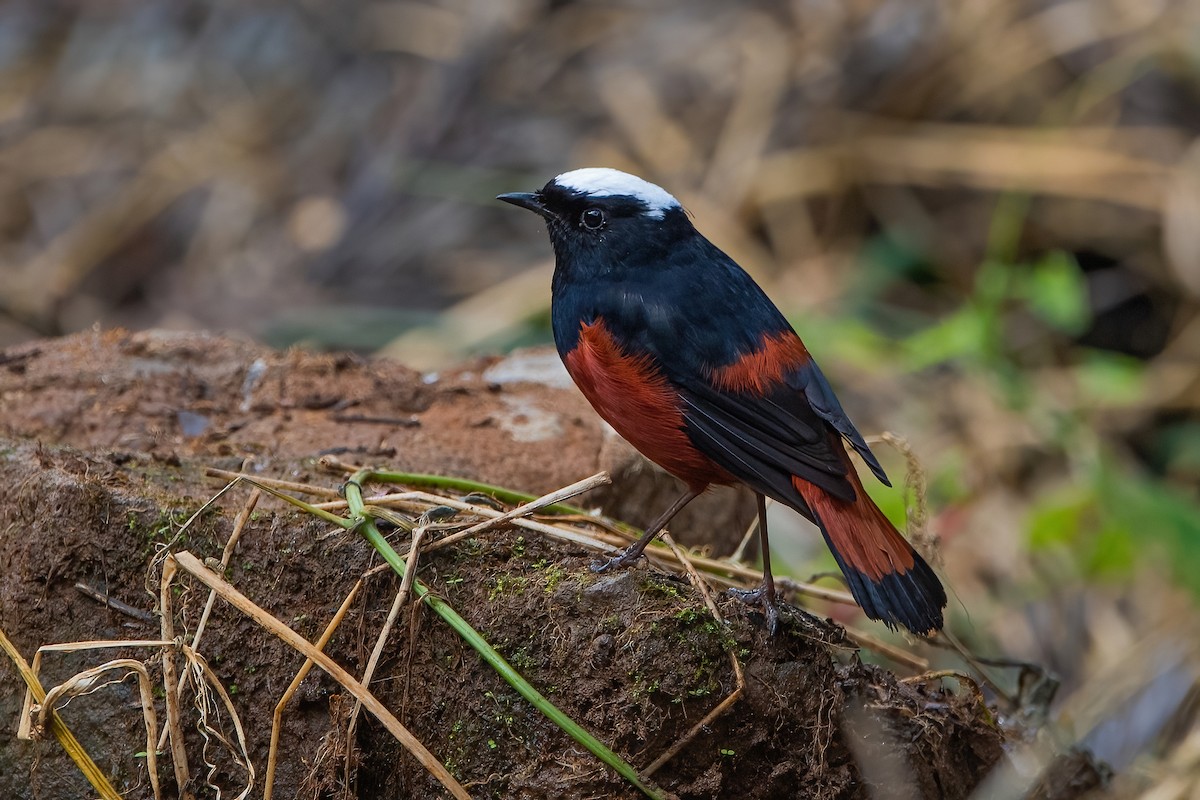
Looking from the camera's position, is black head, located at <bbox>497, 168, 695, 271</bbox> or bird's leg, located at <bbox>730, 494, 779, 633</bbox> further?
black head, located at <bbox>497, 168, 695, 271</bbox>

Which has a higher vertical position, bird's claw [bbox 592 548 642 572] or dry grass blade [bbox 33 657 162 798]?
bird's claw [bbox 592 548 642 572]

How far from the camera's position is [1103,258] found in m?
7.91

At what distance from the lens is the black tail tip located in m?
2.86

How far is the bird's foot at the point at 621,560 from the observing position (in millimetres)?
2865

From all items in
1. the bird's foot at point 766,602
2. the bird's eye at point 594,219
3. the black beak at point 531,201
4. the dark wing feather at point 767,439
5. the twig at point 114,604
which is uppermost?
the black beak at point 531,201

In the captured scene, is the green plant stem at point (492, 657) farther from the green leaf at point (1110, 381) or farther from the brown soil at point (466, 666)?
the green leaf at point (1110, 381)

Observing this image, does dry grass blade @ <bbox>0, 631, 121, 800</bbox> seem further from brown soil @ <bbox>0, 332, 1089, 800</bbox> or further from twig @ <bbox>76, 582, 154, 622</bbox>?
twig @ <bbox>76, 582, 154, 622</bbox>

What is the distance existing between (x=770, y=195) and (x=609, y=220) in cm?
482

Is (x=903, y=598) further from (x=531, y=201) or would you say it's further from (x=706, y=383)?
(x=531, y=201)

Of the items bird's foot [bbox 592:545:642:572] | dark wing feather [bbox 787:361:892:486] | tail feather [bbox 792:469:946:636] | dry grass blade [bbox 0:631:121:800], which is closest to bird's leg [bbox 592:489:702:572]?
bird's foot [bbox 592:545:642:572]

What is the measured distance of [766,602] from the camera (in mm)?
2877

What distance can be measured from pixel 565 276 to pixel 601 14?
6787 millimetres

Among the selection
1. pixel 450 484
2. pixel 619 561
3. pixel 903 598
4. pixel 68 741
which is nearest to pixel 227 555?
pixel 68 741

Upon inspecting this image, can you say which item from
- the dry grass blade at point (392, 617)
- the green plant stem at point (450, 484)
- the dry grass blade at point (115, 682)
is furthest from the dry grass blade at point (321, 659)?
the green plant stem at point (450, 484)
